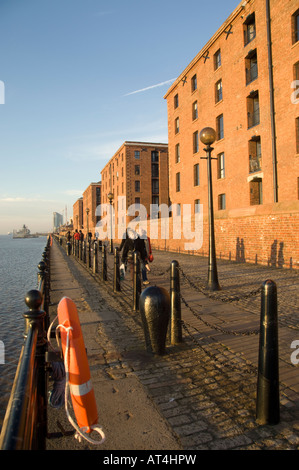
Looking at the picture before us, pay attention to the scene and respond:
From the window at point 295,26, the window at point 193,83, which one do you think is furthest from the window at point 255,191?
the window at point 193,83

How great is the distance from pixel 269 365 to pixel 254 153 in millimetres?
20240

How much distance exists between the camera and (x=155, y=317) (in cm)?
391

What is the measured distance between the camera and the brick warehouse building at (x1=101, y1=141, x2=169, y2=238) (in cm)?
4522

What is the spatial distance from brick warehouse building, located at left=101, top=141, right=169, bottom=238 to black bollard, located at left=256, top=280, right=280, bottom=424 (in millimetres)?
42725

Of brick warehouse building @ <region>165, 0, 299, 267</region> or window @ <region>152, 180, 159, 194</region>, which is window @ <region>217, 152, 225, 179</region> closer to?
brick warehouse building @ <region>165, 0, 299, 267</region>

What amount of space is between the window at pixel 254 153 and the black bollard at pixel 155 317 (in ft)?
61.0

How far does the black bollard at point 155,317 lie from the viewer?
391 cm

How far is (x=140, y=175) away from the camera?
45.6 meters

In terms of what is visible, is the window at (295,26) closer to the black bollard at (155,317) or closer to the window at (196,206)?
the window at (196,206)

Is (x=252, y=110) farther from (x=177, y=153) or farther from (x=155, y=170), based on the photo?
(x=155, y=170)

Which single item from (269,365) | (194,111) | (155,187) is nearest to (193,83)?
(194,111)

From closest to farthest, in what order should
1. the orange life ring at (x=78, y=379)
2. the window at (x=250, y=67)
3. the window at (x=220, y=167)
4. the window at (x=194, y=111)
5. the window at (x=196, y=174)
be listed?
the orange life ring at (x=78, y=379) → the window at (x=250, y=67) → the window at (x=220, y=167) → the window at (x=196, y=174) → the window at (x=194, y=111)
